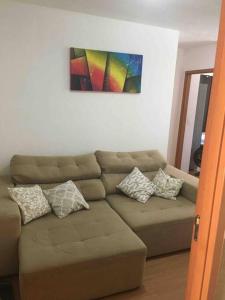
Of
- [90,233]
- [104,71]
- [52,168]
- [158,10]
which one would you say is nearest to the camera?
[90,233]

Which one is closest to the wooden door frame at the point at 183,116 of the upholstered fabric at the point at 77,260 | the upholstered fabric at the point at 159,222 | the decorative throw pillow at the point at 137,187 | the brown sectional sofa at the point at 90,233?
the brown sectional sofa at the point at 90,233

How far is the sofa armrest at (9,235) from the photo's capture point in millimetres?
1911

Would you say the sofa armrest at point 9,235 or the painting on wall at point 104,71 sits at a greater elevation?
the painting on wall at point 104,71

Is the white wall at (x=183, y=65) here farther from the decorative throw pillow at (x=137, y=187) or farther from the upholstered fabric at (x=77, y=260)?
the upholstered fabric at (x=77, y=260)

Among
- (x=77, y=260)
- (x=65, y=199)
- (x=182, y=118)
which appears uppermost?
(x=182, y=118)

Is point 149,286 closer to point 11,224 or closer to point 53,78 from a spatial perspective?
point 11,224

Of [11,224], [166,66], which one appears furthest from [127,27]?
[11,224]

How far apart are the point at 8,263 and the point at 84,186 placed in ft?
3.22

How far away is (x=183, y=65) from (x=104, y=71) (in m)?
2.15

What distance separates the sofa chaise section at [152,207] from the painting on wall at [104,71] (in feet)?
2.62

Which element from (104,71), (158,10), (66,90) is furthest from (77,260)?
(158,10)

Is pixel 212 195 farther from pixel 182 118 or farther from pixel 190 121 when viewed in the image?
pixel 190 121

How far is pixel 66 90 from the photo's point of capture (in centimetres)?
288

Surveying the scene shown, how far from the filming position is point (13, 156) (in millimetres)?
2684
